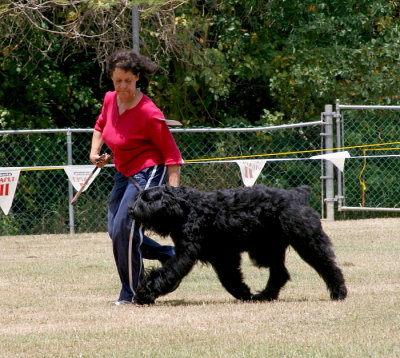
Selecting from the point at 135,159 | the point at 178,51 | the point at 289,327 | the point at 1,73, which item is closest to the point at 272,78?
the point at 178,51

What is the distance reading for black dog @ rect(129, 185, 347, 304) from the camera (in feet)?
22.4

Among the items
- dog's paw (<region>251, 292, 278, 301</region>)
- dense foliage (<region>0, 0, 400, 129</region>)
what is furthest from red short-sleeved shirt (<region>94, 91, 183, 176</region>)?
dense foliage (<region>0, 0, 400, 129</region>)

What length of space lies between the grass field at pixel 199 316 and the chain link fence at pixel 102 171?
142 inches

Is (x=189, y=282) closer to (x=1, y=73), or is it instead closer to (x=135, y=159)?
(x=135, y=159)

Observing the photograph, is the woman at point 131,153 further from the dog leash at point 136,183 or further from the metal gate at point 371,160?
the metal gate at point 371,160

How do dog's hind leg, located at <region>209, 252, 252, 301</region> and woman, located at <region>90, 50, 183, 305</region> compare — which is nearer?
woman, located at <region>90, 50, 183, 305</region>

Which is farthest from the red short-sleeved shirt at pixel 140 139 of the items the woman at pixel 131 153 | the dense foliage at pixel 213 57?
the dense foliage at pixel 213 57

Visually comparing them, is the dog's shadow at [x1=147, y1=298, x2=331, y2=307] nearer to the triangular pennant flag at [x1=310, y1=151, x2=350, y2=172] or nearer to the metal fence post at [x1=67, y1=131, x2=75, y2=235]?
the metal fence post at [x1=67, y1=131, x2=75, y2=235]

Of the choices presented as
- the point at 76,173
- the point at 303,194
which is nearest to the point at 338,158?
the point at 76,173

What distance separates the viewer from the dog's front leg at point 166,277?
22.3 feet

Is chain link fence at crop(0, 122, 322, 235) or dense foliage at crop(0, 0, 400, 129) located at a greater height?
dense foliage at crop(0, 0, 400, 129)

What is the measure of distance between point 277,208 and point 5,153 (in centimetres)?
737

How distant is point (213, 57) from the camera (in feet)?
52.0

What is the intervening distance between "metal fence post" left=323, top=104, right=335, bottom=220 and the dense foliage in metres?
1.97
